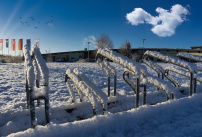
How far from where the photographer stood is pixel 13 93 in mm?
5340

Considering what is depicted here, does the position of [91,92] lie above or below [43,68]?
below

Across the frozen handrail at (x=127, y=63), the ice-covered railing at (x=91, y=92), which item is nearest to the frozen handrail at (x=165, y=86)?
the frozen handrail at (x=127, y=63)

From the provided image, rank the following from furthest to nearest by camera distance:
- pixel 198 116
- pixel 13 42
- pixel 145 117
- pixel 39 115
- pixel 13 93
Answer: pixel 13 42 → pixel 13 93 → pixel 39 115 → pixel 198 116 → pixel 145 117

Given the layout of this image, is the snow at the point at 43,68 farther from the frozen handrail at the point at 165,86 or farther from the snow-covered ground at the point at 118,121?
the frozen handrail at the point at 165,86

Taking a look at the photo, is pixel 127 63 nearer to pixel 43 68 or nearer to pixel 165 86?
pixel 165 86

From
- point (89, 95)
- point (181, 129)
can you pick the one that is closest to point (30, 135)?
point (89, 95)

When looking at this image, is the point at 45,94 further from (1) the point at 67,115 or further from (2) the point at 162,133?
(2) the point at 162,133

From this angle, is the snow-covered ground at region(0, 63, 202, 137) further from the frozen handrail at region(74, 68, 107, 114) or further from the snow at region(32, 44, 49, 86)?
the snow at region(32, 44, 49, 86)

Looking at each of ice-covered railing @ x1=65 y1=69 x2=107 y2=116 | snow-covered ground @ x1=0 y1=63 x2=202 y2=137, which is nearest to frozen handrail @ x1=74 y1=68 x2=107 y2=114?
ice-covered railing @ x1=65 y1=69 x2=107 y2=116

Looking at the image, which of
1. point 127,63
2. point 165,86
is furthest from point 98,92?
point 165,86

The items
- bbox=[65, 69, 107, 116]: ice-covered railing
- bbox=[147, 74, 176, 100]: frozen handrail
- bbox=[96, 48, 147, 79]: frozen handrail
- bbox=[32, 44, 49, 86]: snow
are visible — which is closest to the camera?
bbox=[32, 44, 49, 86]: snow

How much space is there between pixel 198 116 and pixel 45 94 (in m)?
2.06

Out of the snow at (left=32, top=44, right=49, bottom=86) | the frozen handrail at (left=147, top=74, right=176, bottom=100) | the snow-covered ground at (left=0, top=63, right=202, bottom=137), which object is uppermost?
the snow at (left=32, top=44, right=49, bottom=86)

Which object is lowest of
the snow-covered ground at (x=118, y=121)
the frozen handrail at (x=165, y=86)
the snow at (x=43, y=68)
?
the snow-covered ground at (x=118, y=121)
